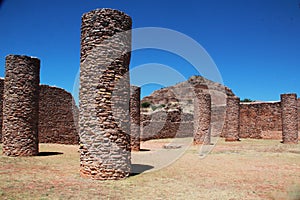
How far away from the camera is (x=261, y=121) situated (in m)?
27.4

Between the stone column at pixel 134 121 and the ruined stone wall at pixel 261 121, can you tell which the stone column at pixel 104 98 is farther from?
the ruined stone wall at pixel 261 121

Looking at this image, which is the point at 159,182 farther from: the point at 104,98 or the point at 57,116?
the point at 57,116

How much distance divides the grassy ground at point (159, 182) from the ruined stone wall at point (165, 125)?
16.0m

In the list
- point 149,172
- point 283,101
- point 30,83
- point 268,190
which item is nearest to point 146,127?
point 283,101

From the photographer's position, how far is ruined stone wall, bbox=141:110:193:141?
27.1 metres

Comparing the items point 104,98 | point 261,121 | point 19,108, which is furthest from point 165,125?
point 104,98

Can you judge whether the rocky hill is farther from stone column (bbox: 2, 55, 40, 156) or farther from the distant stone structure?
stone column (bbox: 2, 55, 40, 156)

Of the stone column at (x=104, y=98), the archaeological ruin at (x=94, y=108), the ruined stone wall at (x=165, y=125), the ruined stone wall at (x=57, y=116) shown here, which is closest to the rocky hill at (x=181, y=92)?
the ruined stone wall at (x=165, y=125)

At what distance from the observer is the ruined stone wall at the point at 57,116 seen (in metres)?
16.9

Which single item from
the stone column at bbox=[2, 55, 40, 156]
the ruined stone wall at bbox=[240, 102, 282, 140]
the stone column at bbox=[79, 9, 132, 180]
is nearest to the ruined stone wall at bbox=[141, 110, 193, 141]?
the ruined stone wall at bbox=[240, 102, 282, 140]

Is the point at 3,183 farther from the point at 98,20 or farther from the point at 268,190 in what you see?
the point at 268,190

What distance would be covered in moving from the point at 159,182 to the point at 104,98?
8.79 feet

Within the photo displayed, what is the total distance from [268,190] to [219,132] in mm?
23868

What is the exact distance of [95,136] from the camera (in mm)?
8219
